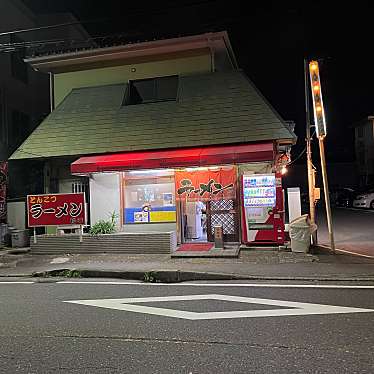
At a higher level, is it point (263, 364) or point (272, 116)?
point (272, 116)

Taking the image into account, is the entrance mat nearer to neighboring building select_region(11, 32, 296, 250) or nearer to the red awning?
neighboring building select_region(11, 32, 296, 250)

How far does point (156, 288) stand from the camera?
8.45m

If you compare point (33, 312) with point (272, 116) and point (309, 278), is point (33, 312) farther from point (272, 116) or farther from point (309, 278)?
point (272, 116)

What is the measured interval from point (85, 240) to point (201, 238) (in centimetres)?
391

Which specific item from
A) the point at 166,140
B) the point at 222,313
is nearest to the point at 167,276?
the point at 222,313

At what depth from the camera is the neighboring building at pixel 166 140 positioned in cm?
1282

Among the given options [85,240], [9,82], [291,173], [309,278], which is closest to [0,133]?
[9,82]

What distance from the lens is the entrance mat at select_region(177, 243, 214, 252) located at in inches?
494

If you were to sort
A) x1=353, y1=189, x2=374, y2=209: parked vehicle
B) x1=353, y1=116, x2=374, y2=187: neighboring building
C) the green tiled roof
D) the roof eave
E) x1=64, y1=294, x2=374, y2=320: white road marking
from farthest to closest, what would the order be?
x1=353, y1=116, x2=374, y2=187: neighboring building
x1=353, y1=189, x2=374, y2=209: parked vehicle
the roof eave
the green tiled roof
x1=64, y1=294, x2=374, y2=320: white road marking

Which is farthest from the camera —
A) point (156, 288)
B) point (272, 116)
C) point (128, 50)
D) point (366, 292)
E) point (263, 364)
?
point (128, 50)

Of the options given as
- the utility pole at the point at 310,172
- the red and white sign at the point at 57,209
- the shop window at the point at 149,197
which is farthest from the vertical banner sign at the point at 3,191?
the utility pole at the point at 310,172

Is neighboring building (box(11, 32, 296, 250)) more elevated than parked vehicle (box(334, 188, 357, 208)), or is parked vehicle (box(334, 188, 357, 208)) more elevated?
neighboring building (box(11, 32, 296, 250))

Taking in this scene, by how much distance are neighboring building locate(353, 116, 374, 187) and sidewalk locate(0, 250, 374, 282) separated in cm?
3183

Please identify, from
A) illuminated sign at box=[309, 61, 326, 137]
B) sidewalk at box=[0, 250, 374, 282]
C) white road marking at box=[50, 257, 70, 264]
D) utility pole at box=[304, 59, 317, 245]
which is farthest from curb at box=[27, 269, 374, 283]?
illuminated sign at box=[309, 61, 326, 137]
